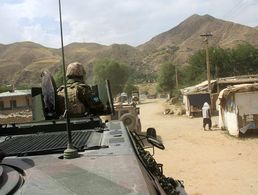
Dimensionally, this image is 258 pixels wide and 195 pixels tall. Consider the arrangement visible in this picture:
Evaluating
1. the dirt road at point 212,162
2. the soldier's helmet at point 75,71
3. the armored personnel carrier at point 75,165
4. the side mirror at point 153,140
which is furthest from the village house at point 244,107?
the armored personnel carrier at point 75,165

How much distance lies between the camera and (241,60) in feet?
186

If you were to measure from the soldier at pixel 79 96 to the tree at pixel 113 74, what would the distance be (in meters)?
68.8

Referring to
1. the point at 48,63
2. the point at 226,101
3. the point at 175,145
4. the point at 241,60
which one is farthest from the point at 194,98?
the point at 48,63

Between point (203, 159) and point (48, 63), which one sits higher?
point (48, 63)

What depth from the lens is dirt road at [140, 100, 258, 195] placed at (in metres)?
9.90

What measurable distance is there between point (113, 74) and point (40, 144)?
237ft

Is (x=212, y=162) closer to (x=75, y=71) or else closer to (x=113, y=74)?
(x=75, y=71)

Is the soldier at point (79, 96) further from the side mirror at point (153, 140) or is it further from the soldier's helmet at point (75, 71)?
the side mirror at point (153, 140)

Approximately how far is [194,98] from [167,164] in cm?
2015

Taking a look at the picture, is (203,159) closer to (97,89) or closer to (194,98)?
(97,89)

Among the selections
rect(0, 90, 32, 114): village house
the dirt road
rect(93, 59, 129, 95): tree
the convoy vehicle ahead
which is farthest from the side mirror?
rect(93, 59, 129, 95): tree

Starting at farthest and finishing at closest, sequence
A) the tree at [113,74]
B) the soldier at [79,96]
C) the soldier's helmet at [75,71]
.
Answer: the tree at [113,74]
the soldier's helmet at [75,71]
the soldier at [79,96]

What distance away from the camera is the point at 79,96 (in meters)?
4.94

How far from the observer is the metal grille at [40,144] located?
9.79ft
